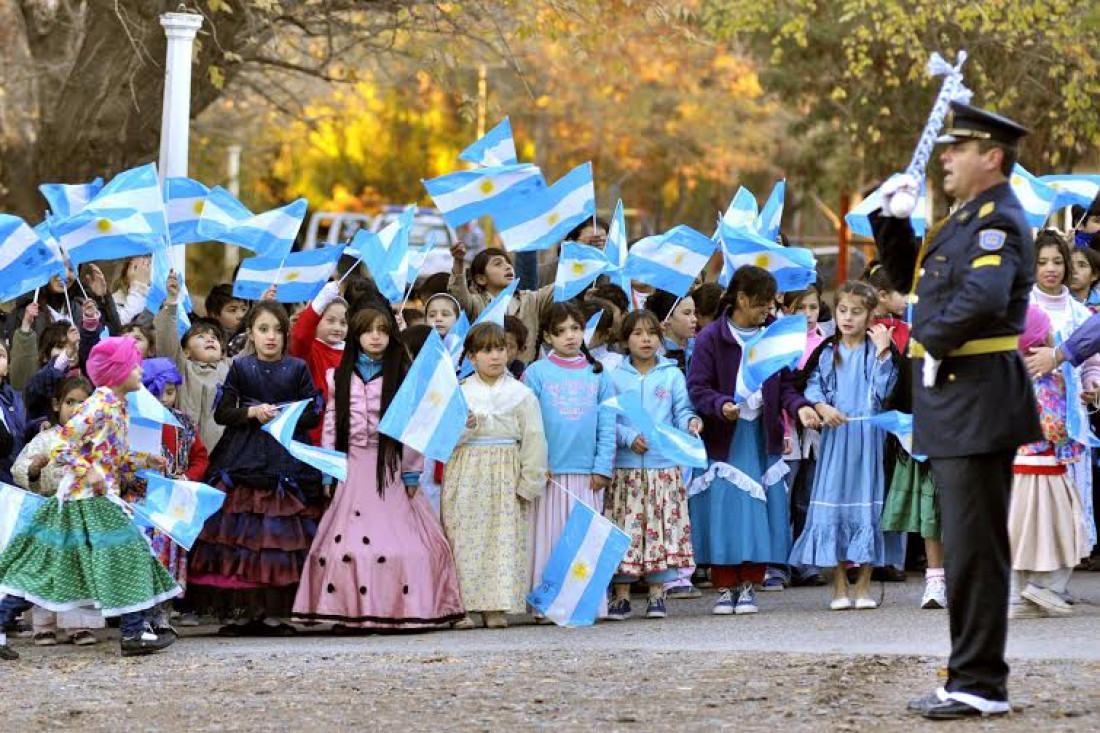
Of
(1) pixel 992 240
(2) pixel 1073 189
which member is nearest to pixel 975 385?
(1) pixel 992 240

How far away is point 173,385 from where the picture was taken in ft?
37.6

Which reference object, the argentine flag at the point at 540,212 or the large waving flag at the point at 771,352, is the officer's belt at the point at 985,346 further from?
the argentine flag at the point at 540,212

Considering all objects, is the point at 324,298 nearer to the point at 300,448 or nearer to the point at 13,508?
the point at 300,448

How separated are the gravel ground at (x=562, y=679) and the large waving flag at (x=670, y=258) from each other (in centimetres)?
268

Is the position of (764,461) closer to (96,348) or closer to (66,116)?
(96,348)

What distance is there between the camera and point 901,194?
780 centimetres

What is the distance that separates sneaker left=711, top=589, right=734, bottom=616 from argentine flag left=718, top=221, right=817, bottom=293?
6.46 feet

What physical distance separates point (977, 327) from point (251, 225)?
623 centimetres

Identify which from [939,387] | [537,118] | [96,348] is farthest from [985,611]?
[537,118]

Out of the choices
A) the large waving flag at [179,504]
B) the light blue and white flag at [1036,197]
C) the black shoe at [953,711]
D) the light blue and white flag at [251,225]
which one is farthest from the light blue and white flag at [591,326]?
the black shoe at [953,711]

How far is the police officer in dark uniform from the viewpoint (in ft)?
25.2

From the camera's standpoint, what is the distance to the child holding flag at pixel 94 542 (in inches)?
396

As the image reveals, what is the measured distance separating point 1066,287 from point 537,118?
38248 millimetres

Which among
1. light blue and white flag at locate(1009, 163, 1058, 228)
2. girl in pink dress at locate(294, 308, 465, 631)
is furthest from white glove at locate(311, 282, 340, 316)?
light blue and white flag at locate(1009, 163, 1058, 228)
